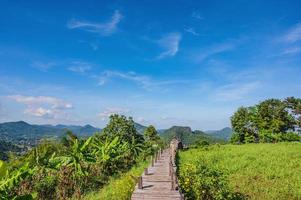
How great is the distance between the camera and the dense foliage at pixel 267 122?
149 ft

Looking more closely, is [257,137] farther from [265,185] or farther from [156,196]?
[156,196]

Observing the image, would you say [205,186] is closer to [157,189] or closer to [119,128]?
[157,189]

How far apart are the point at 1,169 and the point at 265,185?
47.1 ft

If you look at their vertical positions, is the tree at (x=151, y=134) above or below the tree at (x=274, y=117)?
below

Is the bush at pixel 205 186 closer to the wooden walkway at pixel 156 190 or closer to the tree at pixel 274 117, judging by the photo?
the wooden walkway at pixel 156 190

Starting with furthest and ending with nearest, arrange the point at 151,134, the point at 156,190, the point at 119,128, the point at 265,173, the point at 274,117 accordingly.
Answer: the point at 274,117, the point at 151,134, the point at 119,128, the point at 265,173, the point at 156,190

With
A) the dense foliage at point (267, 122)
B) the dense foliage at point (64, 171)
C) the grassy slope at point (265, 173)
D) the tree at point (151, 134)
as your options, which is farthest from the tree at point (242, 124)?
the dense foliage at point (64, 171)

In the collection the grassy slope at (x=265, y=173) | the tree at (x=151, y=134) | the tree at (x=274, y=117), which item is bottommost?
the grassy slope at (x=265, y=173)

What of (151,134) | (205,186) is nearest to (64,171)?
(205,186)

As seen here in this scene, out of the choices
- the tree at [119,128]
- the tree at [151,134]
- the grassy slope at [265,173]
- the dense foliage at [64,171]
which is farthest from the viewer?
the tree at [151,134]

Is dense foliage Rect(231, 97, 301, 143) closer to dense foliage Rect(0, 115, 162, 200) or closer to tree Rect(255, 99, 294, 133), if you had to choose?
tree Rect(255, 99, 294, 133)

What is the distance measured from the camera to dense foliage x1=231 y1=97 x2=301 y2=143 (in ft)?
149

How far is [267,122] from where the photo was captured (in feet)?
154

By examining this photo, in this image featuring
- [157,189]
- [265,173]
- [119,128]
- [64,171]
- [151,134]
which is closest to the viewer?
[157,189]
